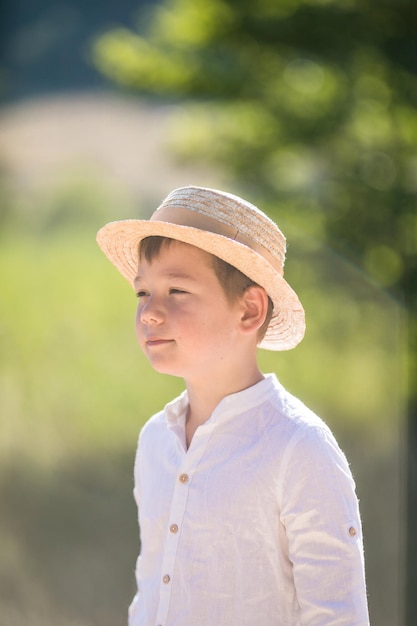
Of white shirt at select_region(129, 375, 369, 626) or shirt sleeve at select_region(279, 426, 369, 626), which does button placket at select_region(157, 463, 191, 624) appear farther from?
shirt sleeve at select_region(279, 426, 369, 626)

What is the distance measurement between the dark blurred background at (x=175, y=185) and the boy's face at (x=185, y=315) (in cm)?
257

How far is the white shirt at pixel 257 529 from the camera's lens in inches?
46.9

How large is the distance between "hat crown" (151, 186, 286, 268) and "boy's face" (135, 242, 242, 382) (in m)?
0.06

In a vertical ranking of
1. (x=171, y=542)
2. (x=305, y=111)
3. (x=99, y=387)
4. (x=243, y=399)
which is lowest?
(x=171, y=542)

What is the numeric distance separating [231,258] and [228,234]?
0.14 ft

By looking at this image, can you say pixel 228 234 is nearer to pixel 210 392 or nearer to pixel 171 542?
pixel 210 392

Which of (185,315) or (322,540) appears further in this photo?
(185,315)

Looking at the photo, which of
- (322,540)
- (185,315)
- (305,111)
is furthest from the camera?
(305,111)

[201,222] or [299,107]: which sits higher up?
[299,107]

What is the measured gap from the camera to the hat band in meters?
1.31

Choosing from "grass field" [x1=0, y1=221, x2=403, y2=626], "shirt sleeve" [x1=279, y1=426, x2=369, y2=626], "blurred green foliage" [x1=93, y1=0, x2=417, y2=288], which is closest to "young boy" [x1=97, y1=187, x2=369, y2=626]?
"shirt sleeve" [x1=279, y1=426, x2=369, y2=626]

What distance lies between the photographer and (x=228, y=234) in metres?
1.32

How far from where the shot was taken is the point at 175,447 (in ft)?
4.55

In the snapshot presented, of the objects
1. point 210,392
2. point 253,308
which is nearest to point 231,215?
point 253,308
